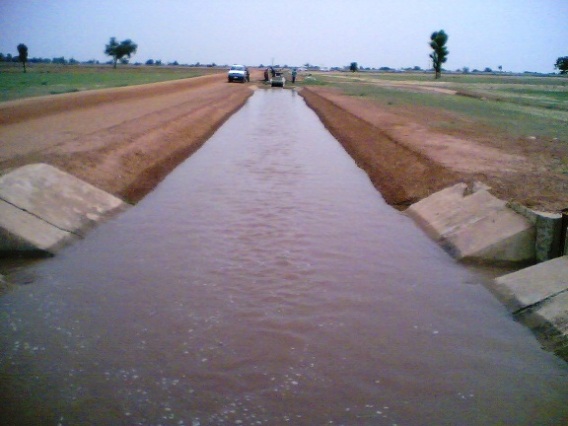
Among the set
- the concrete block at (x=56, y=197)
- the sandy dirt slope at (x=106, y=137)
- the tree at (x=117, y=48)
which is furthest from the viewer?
the tree at (x=117, y=48)

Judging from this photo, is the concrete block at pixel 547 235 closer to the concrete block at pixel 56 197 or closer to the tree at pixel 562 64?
the concrete block at pixel 56 197

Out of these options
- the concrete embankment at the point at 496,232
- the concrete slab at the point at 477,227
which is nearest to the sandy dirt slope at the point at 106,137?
the concrete embankment at the point at 496,232

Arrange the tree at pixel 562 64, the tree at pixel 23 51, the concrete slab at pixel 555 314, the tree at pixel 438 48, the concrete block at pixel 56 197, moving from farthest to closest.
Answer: the tree at pixel 438 48
the tree at pixel 23 51
the tree at pixel 562 64
the concrete block at pixel 56 197
the concrete slab at pixel 555 314

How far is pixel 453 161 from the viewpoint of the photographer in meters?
15.3

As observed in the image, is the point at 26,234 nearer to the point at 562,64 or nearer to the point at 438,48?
the point at 562,64

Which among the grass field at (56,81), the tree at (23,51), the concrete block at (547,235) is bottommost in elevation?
the concrete block at (547,235)

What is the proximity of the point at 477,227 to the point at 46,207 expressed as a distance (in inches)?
327

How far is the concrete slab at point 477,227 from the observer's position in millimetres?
9000

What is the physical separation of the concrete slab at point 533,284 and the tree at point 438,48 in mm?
102550

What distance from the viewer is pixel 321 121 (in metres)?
33.4

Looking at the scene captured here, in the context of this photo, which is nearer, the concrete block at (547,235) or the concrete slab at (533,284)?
the concrete slab at (533,284)

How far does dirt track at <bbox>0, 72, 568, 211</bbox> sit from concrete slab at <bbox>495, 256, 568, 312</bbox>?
136 inches

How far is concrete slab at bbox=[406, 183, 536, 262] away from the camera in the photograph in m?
9.00

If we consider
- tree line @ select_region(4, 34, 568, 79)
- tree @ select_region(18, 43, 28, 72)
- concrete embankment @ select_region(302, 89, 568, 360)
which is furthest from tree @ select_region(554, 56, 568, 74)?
tree @ select_region(18, 43, 28, 72)
